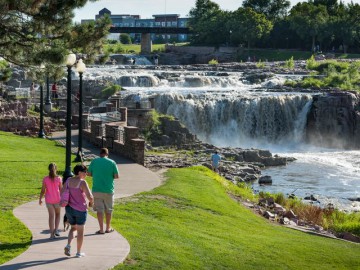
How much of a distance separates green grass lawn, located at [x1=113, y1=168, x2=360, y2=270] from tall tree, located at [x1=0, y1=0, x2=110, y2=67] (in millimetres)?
4056

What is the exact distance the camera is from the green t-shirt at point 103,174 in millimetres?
14000

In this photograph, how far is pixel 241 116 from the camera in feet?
166

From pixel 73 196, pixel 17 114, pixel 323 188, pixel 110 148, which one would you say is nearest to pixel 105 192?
pixel 73 196

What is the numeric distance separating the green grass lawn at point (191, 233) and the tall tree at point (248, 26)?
3179 inches

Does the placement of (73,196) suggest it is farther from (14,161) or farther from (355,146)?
(355,146)

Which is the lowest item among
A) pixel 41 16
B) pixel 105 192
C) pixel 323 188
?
pixel 323 188

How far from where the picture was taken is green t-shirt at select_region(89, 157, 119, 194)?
14.0 metres

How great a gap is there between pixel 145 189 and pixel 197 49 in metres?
86.2

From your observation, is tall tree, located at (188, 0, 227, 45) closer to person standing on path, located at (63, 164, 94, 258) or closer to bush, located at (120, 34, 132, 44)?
bush, located at (120, 34, 132, 44)

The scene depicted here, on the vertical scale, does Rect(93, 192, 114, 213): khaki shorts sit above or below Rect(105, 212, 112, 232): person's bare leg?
above

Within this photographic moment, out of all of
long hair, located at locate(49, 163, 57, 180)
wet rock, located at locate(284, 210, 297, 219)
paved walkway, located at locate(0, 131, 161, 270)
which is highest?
long hair, located at locate(49, 163, 57, 180)

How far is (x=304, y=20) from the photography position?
333 feet

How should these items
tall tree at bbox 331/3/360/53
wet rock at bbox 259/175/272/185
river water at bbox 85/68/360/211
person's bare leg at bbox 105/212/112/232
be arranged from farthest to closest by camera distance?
tall tree at bbox 331/3/360/53 → river water at bbox 85/68/360/211 → wet rock at bbox 259/175/272/185 → person's bare leg at bbox 105/212/112/232

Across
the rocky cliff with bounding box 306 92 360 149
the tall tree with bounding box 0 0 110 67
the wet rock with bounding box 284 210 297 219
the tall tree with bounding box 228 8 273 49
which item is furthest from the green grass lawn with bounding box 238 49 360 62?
the tall tree with bounding box 0 0 110 67
